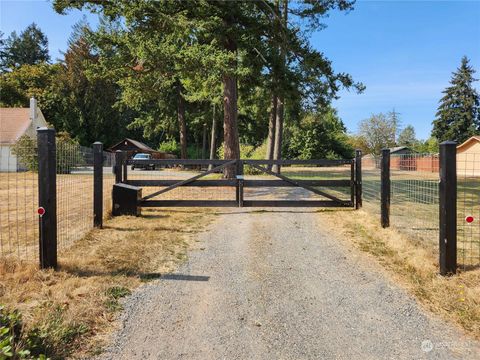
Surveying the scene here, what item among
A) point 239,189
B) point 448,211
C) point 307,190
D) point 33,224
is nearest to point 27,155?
point 33,224

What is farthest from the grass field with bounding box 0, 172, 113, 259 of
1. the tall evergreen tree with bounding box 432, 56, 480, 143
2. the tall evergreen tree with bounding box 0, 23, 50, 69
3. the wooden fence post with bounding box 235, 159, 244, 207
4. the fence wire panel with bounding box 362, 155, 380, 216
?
the tall evergreen tree with bounding box 0, 23, 50, 69

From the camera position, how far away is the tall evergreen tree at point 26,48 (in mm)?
68125

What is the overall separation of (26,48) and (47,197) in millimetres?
79320

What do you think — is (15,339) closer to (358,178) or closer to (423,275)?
(423,275)

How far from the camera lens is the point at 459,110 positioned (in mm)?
52188

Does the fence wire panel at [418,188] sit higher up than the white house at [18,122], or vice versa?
the white house at [18,122]

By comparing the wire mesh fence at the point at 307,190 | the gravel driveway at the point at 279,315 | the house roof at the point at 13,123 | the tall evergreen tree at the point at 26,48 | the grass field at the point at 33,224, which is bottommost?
the gravel driveway at the point at 279,315

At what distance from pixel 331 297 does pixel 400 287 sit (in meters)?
0.90

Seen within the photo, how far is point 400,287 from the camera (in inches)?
167

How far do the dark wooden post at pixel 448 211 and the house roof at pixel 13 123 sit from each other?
35175 mm

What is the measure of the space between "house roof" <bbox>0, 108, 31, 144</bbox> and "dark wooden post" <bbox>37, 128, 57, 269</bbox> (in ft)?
106

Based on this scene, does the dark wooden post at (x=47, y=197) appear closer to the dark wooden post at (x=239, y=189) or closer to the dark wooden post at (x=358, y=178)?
the dark wooden post at (x=239, y=189)

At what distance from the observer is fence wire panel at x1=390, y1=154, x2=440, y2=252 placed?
6.29m

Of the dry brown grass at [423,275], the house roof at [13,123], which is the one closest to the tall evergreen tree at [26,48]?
the house roof at [13,123]
